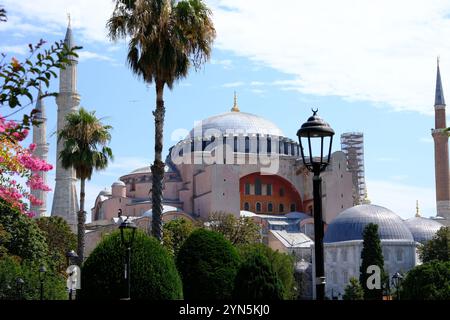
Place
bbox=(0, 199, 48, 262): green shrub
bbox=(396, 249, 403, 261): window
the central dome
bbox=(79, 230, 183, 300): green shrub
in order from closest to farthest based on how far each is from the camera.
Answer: bbox=(79, 230, 183, 300): green shrub < bbox=(0, 199, 48, 262): green shrub < bbox=(396, 249, 403, 261): window < the central dome

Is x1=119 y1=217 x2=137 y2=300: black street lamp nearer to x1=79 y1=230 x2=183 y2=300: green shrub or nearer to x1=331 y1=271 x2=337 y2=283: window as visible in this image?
x1=79 y1=230 x2=183 y2=300: green shrub

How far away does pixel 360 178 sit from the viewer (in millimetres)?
102938

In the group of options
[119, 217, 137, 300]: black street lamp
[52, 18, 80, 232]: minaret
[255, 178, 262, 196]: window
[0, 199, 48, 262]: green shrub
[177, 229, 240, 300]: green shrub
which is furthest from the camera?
[255, 178, 262, 196]: window

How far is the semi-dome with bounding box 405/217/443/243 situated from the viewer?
7119 cm

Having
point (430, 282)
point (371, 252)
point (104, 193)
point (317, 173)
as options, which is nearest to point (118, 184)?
point (104, 193)

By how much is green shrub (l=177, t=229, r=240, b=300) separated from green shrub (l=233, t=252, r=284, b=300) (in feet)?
1.94

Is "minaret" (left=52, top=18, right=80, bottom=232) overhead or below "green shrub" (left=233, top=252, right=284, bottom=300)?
overhead

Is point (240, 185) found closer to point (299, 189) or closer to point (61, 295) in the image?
point (299, 189)

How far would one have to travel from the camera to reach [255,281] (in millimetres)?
22172

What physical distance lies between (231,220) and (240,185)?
23.6 m

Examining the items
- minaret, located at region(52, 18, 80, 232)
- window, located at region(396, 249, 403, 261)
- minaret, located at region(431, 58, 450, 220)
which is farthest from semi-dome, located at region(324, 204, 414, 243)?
minaret, located at region(52, 18, 80, 232)

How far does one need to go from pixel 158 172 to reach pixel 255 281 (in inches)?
165
